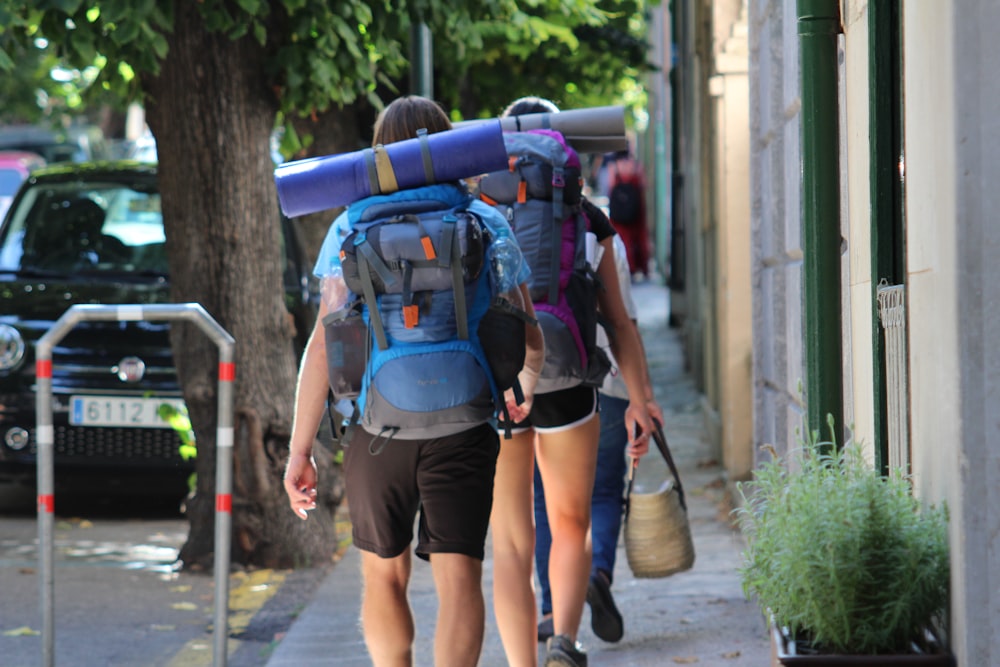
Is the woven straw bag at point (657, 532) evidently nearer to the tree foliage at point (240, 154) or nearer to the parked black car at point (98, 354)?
the tree foliage at point (240, 154)

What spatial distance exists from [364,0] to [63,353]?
2.68m

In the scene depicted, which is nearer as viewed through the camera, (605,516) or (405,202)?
(405,202)

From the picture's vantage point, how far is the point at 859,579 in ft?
10.2

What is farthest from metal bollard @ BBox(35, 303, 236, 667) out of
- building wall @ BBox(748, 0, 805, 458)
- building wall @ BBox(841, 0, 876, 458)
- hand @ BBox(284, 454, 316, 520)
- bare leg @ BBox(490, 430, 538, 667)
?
building wall @ BBox(748, 0, 805, 458)

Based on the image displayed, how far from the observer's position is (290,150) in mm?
8961

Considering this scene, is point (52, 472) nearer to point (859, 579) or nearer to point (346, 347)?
point (346, 347)

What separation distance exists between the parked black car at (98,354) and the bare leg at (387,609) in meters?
4.80

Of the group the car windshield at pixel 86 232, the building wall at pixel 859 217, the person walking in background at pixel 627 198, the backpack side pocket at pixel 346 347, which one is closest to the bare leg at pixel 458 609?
the backpack side pocket at pixel 346 347

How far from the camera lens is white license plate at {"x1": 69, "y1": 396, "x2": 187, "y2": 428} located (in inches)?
342

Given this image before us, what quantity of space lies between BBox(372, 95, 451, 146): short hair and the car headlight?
5.17 meters

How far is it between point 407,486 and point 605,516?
2.16m

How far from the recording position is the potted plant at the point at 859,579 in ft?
10.1

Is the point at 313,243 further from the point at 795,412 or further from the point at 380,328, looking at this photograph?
the point at 380,328

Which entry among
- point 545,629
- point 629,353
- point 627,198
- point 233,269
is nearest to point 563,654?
point 545,629
